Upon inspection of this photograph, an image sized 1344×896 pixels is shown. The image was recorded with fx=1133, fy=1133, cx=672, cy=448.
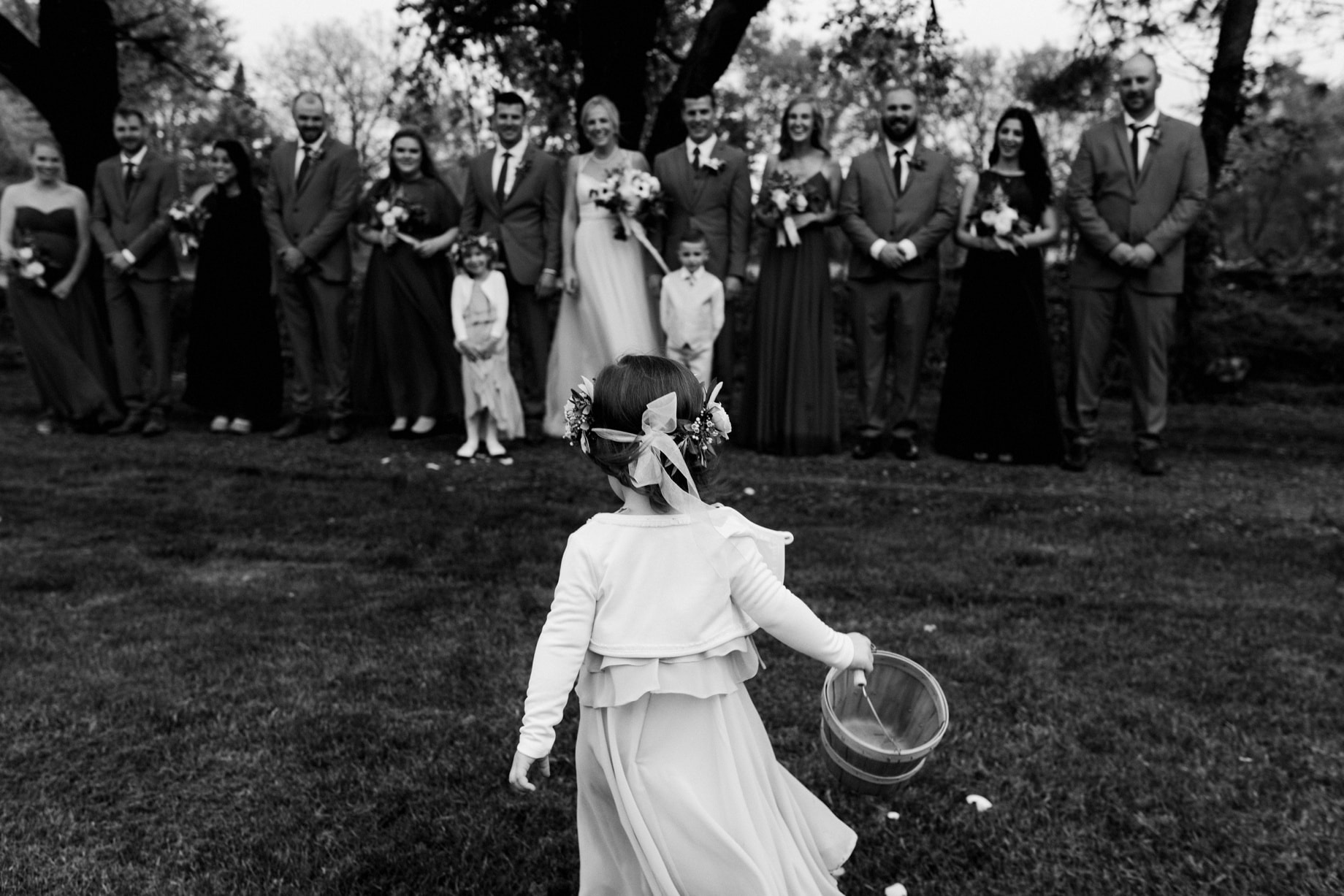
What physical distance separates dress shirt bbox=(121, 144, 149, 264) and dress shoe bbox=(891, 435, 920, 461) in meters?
6.31

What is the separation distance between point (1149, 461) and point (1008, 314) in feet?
4.75

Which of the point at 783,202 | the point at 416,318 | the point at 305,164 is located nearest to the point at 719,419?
the point at 783,202

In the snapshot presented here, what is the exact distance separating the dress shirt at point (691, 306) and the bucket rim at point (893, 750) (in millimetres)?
5701

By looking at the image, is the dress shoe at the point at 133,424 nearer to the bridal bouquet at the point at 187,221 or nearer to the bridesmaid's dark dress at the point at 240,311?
the bridesmaid's dark dress at the point at 240,311

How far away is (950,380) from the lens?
28.2 ft

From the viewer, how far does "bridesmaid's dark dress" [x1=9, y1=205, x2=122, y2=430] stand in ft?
31.1

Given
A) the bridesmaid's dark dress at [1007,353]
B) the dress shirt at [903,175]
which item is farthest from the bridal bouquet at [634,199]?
the bridesmaid's dark dress at [1007,353]

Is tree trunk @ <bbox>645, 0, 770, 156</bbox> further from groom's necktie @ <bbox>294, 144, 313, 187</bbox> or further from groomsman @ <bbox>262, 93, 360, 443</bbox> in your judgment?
groom's necktie @ <bbox>294, 144, 313, 187</bbox>

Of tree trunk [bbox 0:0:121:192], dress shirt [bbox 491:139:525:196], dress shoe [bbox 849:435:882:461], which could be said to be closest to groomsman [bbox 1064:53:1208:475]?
dress shoe [bbox 849:435:882:461]

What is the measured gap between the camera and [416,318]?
9203 millimetres

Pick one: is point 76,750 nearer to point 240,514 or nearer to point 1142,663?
point 240,514

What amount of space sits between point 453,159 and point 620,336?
29.2m

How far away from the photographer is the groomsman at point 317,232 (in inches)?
352

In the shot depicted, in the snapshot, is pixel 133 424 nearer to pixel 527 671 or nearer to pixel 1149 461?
pixel 527 671
